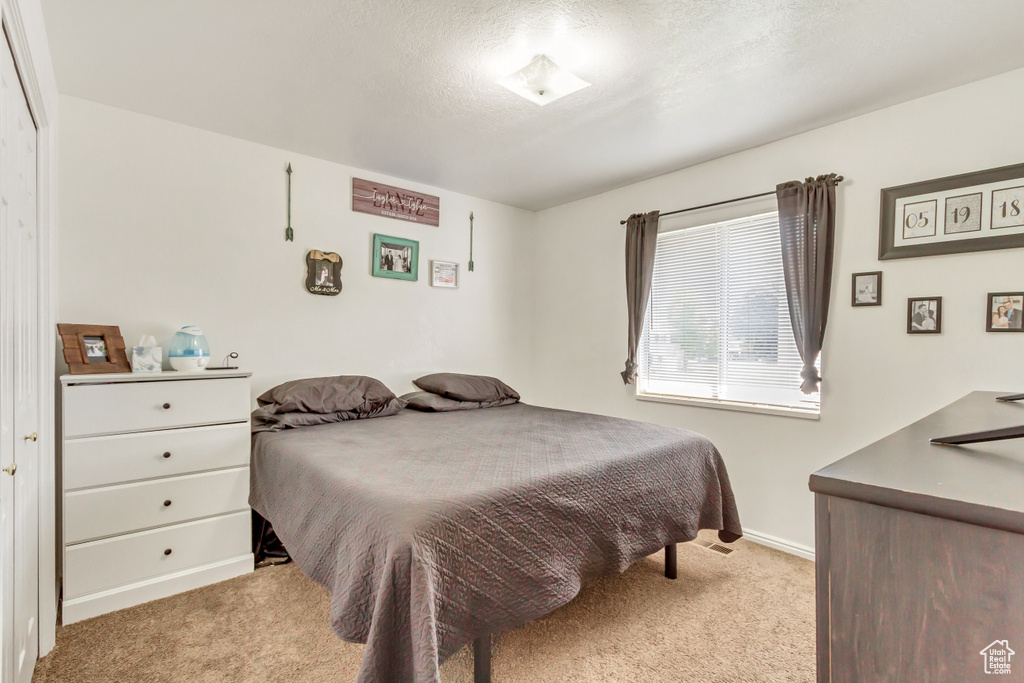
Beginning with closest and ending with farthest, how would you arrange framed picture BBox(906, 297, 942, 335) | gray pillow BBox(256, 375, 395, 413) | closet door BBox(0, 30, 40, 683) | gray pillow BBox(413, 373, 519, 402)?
closet door BBox(0, 30, 40, 683) < framed picture BBox(906, 297, 942, 335) < gray pillow BBox(256, 375, 395, 413) < gray pillow BBox(413, 373, 519, 402)

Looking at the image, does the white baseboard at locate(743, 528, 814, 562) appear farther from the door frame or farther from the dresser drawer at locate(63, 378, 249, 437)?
the door frame

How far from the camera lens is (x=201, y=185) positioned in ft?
8.95

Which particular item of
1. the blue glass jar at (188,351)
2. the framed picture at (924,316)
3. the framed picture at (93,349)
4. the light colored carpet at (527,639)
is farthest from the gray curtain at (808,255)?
the framed picture at (93,349)

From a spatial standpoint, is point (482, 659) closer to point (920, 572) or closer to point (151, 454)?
point (920, 572)

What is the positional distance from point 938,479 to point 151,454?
2728 millimetres

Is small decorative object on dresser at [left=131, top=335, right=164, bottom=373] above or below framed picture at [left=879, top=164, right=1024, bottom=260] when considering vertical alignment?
below

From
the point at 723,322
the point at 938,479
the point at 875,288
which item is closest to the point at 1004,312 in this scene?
the point at 875,288

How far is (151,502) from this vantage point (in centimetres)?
216

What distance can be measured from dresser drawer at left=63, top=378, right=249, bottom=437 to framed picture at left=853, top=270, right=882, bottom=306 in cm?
326

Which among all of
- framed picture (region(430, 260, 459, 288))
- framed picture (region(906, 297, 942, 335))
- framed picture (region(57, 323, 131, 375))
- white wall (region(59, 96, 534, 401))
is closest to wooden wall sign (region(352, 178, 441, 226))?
white wall (region(59, 96, 534, 401))

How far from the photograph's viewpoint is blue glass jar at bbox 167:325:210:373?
2.45 m

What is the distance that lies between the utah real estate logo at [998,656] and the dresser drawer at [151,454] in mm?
2677

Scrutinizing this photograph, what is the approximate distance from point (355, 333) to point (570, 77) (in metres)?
2.17

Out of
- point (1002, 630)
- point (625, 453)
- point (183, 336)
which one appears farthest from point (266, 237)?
point (1002, 630)
